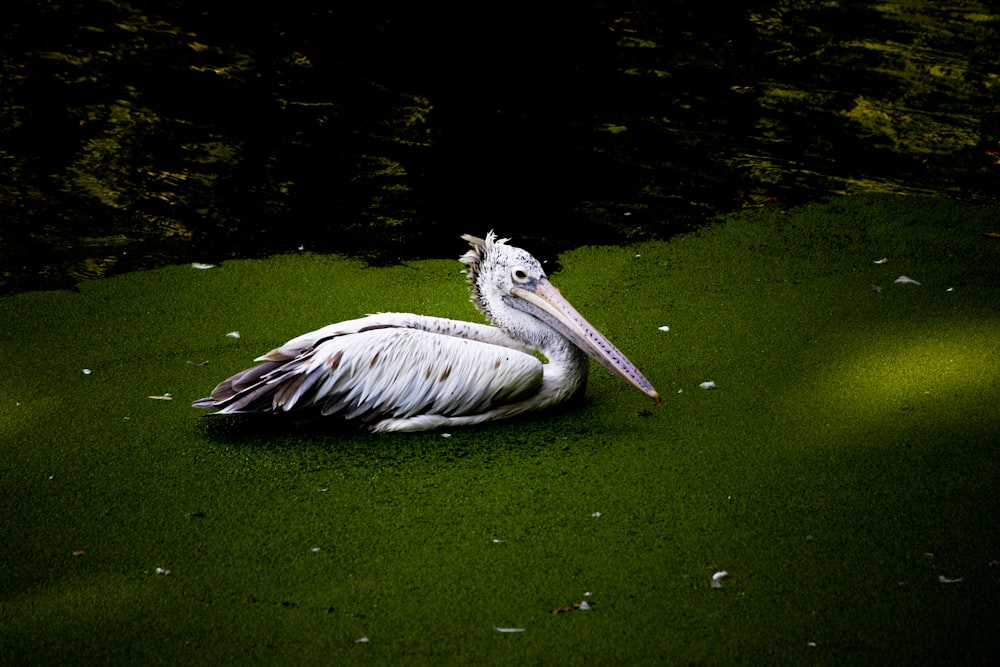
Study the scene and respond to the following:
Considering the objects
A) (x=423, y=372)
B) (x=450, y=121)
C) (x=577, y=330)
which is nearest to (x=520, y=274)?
(x=577, y=330)

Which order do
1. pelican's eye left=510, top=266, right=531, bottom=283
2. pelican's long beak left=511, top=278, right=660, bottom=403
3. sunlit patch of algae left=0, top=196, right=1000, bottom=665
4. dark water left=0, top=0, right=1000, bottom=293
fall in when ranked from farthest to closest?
dark water left=0, top=0, right=1000, bottom=293 < pelican's eye left=510, top=266, right=531, bottom=283 < pelican's long beak left=511, top=278, right=660, bottom=403 < sunlit patch of algae left=0, top=196, right=1000, bottom=665

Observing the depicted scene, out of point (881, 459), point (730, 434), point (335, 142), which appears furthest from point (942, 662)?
point (335, 142)

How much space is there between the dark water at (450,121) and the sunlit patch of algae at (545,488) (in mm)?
750

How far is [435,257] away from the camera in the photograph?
5.60 metres

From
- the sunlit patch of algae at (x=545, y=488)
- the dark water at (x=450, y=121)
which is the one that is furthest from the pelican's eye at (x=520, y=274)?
the dark water at (x=450, y=121)

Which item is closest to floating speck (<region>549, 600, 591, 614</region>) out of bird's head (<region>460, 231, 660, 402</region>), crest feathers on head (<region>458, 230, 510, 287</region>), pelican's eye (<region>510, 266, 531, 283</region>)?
bird's head (<region>460, 231, 660, 402</region>)

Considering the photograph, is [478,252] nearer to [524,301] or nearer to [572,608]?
[524,301]

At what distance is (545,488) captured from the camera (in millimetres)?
3629

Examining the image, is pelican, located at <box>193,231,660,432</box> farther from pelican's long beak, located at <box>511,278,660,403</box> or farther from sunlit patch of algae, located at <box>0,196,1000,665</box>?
sunlit patch of algae, located at <box>0,196,1000,665</box>

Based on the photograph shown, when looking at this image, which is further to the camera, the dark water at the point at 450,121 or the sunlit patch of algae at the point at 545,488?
the dark water at the point at 450,121

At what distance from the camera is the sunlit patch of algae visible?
2.93 metres

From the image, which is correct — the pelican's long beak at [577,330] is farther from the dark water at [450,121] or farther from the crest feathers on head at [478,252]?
the dark water at [450,121]

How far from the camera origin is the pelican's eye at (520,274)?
4195 millimetres

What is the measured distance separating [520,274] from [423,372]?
2.03 ft
